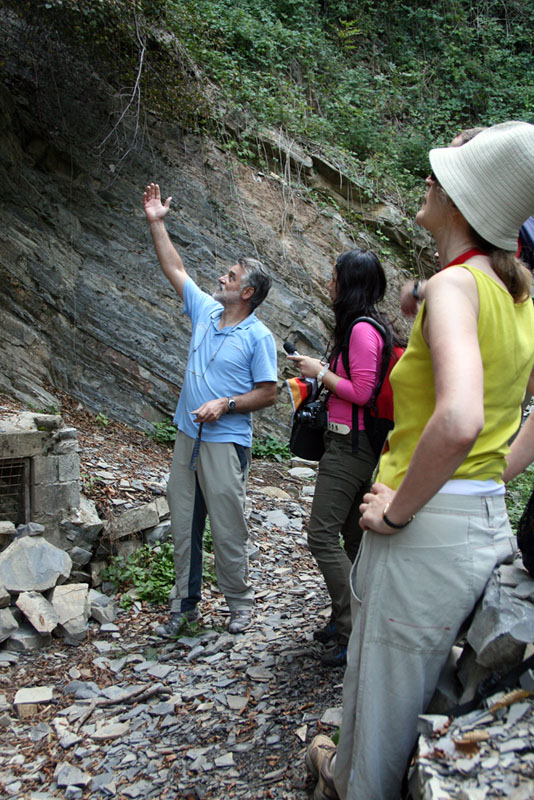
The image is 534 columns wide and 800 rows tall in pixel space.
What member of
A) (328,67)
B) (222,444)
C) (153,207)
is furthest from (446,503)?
(328,67)

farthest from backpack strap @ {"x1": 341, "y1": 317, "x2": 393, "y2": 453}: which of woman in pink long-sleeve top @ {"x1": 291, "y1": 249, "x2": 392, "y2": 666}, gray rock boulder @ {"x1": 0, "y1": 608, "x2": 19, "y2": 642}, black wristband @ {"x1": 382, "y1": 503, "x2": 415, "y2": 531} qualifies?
gray rock boulder @ {"x1": 0, "y1": 608, "x2": 19, "y2": 642}

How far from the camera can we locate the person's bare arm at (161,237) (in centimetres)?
447

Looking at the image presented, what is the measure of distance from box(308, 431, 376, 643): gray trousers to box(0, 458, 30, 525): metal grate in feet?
7.70

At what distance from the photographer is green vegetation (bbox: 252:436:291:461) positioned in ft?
26.7

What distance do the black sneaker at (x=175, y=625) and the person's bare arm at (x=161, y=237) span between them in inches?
86.2

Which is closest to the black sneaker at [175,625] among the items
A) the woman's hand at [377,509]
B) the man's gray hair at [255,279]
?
the man's gray hair at [255,279]

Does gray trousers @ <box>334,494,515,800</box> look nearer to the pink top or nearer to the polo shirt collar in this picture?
the pink top

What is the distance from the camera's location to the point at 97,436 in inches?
280

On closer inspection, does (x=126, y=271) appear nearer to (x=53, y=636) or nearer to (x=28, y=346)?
(x=28, y=346)

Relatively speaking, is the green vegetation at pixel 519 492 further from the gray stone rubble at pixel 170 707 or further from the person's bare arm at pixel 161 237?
the person's bare arm at pixel 161 237

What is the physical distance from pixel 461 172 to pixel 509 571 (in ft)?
3.59

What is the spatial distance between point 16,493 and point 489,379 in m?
4.01

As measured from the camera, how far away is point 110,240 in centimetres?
841

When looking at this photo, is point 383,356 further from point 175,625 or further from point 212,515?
point 175,625
